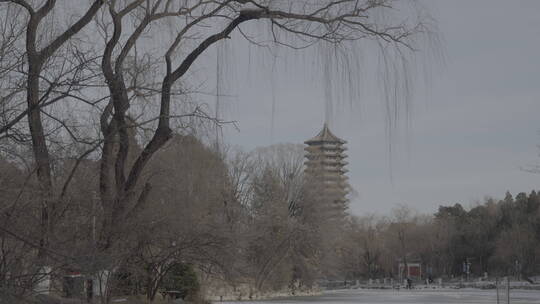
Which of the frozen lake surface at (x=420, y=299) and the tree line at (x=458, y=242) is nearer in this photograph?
the frozen lake surface at (x=420, y=299)

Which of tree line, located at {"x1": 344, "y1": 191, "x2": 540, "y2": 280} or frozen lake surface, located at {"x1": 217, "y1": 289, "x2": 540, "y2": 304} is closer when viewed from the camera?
frozen lake surface, located at {"x1": 217, "y1": 289, "x2": 540, "y2": 304}

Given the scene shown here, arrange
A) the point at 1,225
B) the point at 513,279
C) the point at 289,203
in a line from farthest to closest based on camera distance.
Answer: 1. the point at 513,279
2. the point at 289,203
3. the point at 1,225

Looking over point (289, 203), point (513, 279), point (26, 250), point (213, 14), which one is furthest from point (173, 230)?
point (513, 279)

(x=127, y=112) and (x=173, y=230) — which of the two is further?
(x=173, y=230)

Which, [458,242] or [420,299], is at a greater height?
[458,242]

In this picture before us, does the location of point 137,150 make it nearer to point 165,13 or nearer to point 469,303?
point 165,13

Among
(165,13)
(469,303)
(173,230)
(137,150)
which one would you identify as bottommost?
(469,303)

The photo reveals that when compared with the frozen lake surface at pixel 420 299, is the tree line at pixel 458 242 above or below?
above

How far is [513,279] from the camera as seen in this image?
228 feet

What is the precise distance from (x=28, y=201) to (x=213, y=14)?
4.52m

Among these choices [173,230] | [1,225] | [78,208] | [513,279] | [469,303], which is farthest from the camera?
[513,279]

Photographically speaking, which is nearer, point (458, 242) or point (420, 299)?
point (420, 299)

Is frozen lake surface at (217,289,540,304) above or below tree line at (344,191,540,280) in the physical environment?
below

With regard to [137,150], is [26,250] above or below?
below
